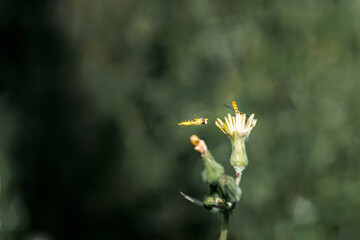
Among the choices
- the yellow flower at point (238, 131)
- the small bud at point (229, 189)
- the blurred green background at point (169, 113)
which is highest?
the blurred green background at point (169, 113)

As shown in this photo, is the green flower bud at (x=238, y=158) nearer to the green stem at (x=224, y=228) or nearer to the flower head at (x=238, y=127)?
the flower head at (x=238, y=127)

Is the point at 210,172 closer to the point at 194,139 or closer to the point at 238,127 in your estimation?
the point at 194,139

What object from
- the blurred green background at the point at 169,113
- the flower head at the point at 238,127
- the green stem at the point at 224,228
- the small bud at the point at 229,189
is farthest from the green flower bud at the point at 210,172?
the blurred green background at the point at 169,113

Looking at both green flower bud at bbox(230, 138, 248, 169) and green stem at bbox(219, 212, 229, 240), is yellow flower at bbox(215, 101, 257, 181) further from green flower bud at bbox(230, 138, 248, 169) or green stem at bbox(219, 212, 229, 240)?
green stem at bbox(219, 212, 229, 240)

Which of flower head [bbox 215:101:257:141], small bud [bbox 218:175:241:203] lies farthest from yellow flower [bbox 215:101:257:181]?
small bud [bbox 218:175:241:203]

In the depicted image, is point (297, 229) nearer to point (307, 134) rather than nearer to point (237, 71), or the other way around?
point (307, 134)

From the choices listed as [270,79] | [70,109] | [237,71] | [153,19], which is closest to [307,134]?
[270,79]
